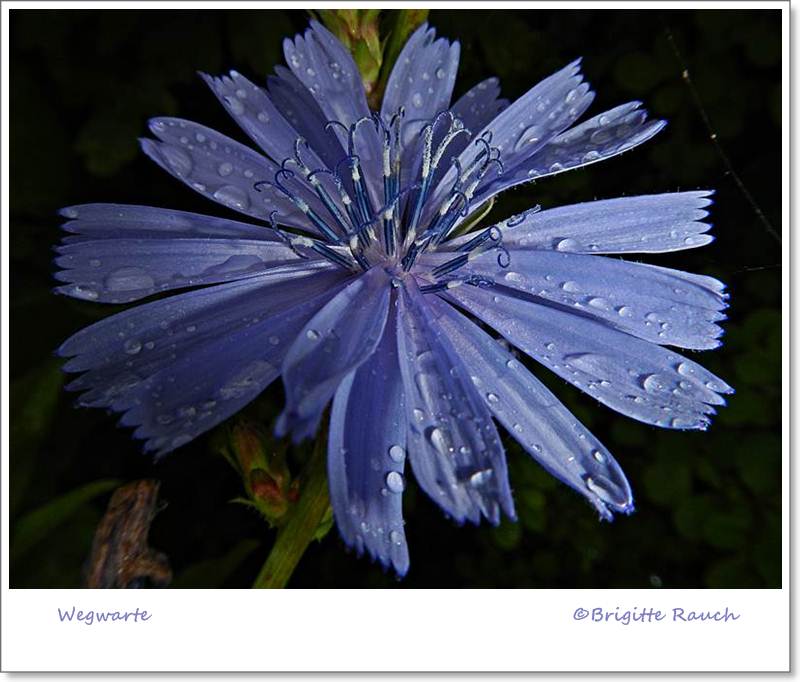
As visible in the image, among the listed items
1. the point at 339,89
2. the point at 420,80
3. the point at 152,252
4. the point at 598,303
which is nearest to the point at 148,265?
the point at 152,252

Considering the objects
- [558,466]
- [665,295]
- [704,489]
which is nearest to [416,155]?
[665,295]

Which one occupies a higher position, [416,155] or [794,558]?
[416,155]

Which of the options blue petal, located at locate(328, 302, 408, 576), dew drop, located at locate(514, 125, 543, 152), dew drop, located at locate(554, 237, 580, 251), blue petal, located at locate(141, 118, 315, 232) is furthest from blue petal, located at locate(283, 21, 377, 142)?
blue petal, located at locate(328, 302, 408, 576)

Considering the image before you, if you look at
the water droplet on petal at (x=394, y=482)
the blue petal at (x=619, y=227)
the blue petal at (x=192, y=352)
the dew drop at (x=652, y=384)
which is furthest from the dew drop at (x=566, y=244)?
the water droplet on petal at (x=394, y=482)

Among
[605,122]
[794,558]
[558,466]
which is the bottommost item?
[794,558]

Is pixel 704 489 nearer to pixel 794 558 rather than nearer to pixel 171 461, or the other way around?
pixel 794 558

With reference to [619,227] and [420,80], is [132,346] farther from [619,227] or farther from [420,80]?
[619,227]
